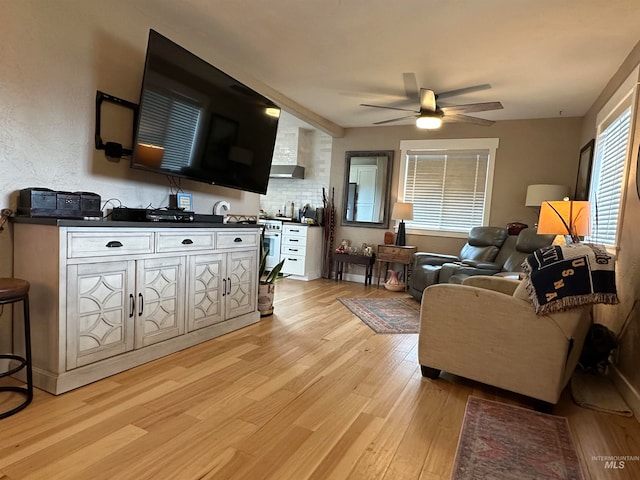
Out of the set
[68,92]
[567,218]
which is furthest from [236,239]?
[567,218]

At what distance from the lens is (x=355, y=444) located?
1610 mm

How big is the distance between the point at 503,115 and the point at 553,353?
370cm

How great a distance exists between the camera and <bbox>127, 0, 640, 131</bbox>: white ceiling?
2.40m

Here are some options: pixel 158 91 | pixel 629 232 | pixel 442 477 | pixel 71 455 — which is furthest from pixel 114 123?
pixel 629 232

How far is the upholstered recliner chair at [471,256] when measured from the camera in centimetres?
425

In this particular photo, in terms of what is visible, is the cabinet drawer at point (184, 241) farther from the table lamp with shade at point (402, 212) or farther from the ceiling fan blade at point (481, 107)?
the table lamp with shade at point (402, 212)

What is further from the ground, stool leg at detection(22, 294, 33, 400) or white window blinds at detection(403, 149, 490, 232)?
white window blinds at detection(403, 149, 490, 232)

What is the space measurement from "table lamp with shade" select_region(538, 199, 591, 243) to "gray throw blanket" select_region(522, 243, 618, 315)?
1.20 metres

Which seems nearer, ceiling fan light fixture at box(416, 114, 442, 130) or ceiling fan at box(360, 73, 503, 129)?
ceiling fan at box(360, 73, 503, 129)

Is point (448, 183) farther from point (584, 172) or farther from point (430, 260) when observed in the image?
point (584, 172)

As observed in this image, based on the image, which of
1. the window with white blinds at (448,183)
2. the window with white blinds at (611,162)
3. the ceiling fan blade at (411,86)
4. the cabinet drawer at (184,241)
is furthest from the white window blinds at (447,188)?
the cabinet drawer at (184,241)

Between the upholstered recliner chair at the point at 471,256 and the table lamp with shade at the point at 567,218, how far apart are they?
1.28m

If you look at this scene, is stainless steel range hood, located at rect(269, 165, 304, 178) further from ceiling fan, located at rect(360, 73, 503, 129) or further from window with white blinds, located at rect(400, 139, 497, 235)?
ceiling fan, located at rect(360, 73, 503, 129)

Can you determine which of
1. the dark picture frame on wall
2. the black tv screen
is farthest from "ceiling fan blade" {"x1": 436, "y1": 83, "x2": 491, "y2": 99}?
the black tv screen
